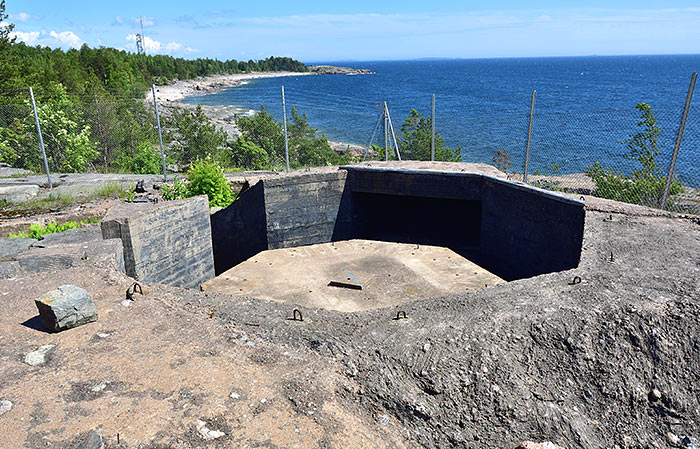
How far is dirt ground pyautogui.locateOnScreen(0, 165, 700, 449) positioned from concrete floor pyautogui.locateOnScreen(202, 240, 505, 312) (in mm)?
2599

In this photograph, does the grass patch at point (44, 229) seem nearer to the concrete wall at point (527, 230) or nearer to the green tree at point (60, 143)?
the green tree at point (60, 143)

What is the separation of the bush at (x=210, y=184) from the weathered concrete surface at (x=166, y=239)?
1357mm

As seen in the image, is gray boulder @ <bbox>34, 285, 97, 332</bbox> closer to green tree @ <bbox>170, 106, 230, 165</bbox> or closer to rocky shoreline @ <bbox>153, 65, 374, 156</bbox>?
rocky shoreline @ <bbox>153, 65, 374, 156</bbox>

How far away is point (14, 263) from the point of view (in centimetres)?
679

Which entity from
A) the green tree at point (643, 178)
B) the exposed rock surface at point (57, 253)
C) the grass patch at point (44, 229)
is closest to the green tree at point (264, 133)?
the grass patch at point (44, 229)

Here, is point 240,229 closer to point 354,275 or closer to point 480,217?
point 354,275

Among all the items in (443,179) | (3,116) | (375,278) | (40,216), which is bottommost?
(375,278)

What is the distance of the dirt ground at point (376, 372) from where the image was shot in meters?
3.84

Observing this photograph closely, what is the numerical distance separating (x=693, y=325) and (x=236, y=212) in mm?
8958

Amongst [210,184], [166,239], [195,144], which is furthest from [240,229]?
[195,144]

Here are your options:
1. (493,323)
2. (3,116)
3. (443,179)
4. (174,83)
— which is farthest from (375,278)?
(174,83)

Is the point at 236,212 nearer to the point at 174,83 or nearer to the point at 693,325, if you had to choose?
the point at 693,325

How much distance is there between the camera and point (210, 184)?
1108 cm

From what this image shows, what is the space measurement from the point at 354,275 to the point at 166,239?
3.56 metres
